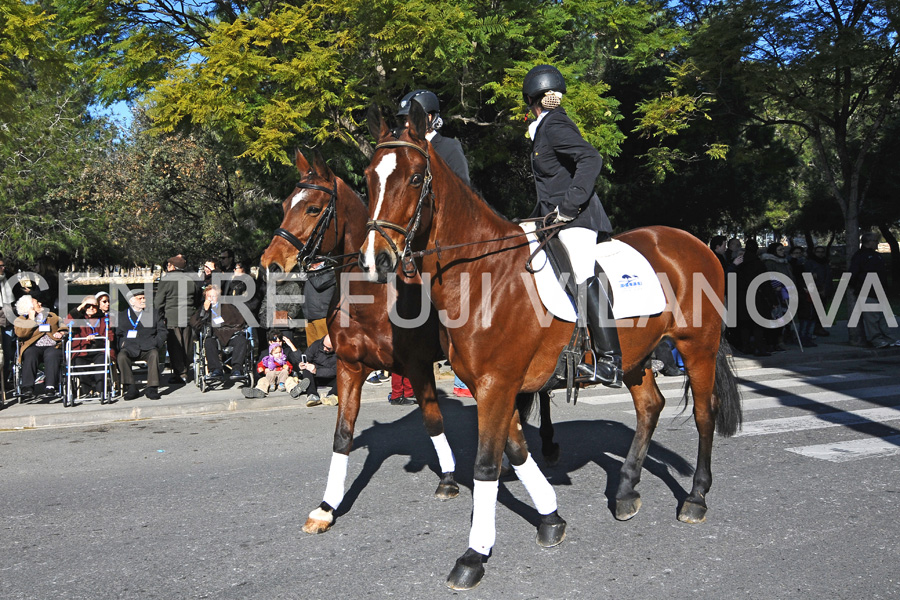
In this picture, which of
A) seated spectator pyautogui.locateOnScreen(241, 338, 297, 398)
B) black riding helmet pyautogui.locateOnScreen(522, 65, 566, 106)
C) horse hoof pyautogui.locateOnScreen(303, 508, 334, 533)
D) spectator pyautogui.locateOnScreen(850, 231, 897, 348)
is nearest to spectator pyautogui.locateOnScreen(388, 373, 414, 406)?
seated spectator pyautogui.locateOnScreen(241, 338, 297, 398)

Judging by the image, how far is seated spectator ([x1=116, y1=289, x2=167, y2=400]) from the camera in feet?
37.2

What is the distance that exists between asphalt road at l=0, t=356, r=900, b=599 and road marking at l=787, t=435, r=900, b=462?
0.03 metres

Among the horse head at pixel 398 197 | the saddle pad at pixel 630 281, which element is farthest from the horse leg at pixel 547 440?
the horse head at pixel 398 197

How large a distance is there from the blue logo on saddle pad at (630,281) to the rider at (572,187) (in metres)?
0.23

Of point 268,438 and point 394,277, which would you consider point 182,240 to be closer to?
point 268,438

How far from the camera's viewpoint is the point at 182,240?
34.0 meters

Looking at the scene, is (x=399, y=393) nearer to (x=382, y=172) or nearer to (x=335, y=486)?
(x=335, y=486)

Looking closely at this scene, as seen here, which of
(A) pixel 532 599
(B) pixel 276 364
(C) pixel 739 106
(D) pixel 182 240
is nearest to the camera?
(A) pixel 532 599

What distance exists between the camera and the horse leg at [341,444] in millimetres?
5133

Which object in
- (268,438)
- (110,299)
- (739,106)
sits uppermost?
(739,106)

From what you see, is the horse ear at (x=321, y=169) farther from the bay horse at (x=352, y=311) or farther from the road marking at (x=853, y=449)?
the road marking at (x=853, y=449)

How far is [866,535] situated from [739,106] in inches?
593

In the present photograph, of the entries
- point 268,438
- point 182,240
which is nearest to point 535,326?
Answer: point 268,438

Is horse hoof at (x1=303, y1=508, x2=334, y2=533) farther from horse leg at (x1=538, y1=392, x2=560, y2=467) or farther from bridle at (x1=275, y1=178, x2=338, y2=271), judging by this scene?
horse leg at (x1=538, y1=392, x2=560, y2=467)
